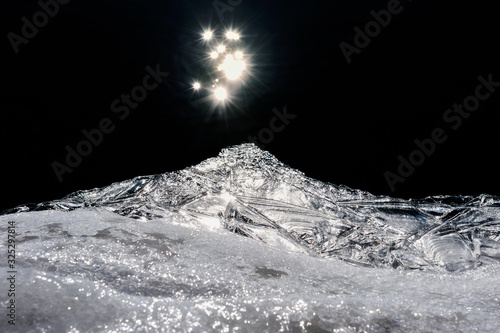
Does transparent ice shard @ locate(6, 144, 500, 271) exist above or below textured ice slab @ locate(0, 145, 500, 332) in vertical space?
above

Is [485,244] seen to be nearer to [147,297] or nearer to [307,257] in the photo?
[307,257]

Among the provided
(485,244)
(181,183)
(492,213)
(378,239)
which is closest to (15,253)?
(181,183)

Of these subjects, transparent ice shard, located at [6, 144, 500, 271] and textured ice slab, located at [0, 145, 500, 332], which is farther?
transparent ice shard, located at [6, 144, 500, 271]

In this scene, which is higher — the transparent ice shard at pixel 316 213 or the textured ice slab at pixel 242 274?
the transparent ice shard at pixel 316 213

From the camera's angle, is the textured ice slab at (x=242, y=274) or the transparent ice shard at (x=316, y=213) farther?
the transparent ice shard at (x=316, y=213)
